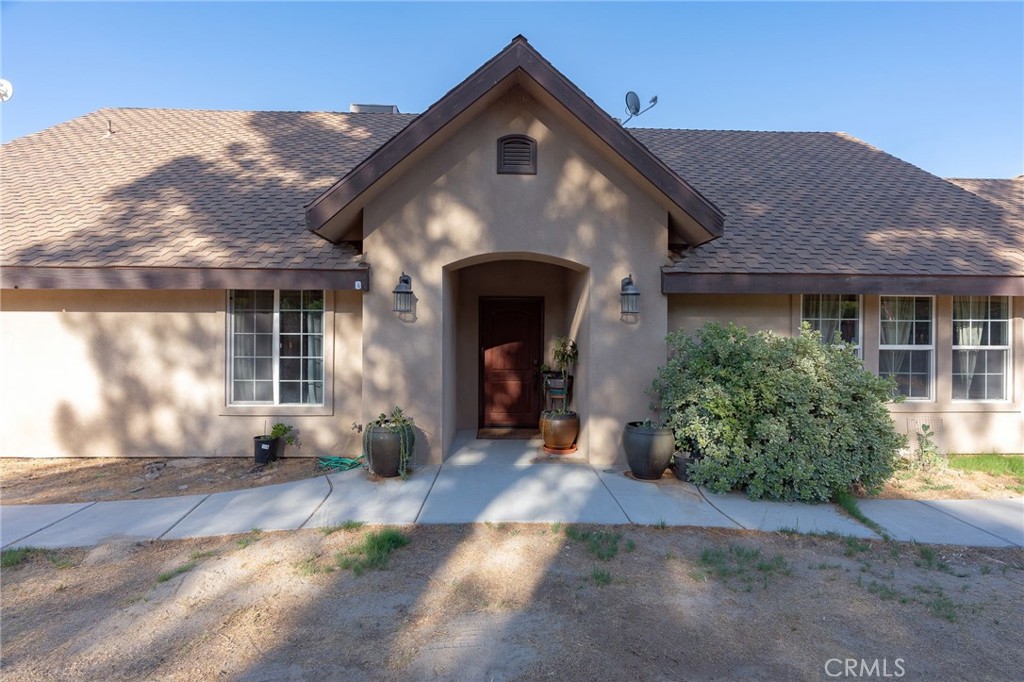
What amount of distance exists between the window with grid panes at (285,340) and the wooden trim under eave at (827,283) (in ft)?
17.6

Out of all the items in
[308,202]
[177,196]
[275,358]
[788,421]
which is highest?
[177,196]

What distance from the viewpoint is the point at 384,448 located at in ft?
22.4

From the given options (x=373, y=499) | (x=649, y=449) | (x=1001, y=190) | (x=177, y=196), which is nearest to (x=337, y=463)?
(x=373, y=499)

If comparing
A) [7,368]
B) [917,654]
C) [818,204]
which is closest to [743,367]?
[917,654]

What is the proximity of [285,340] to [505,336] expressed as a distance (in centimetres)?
393

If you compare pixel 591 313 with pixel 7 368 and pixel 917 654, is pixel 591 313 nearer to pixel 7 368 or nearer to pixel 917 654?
pixel 917 654

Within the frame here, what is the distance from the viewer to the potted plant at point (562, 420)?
805cm

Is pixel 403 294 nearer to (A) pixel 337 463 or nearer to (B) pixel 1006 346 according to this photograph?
(A) pixel 337 463

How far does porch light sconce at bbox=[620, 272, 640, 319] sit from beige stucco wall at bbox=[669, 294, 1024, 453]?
1.34 meters

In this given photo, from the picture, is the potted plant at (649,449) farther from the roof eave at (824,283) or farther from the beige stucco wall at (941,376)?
the beige stucco wall at (941,376)

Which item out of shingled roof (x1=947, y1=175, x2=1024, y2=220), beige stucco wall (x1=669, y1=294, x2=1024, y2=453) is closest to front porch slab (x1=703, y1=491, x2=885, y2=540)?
beige stucco wall (x1=669, y1=294, x2=1024, y2=453)

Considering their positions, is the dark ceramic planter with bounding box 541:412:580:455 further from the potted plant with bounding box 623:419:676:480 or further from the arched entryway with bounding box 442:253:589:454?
the arched entryway with bounding box 442:253:589:454

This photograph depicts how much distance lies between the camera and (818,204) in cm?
977

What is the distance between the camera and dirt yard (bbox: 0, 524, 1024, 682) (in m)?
3.28
